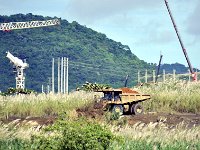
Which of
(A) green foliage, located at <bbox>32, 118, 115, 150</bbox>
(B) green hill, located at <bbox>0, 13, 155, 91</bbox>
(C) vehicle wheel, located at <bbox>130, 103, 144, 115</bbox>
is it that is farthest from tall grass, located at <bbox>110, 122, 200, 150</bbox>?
(B) green hill, located at <bbox>0, 13, 155, 91</bbox>

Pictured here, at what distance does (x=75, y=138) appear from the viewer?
36.7 feet

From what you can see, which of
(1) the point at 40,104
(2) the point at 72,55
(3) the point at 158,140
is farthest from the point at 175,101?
(2) the point at 72,55

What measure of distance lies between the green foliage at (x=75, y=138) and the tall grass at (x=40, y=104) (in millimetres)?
13033

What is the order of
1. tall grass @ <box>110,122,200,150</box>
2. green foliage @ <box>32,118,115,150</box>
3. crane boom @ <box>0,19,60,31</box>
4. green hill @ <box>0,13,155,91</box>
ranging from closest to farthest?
green foliage @ <box>32,118,115,150</box>, tall grass @ <box>110,122,200,150</box>, green hill @ <box>0,13,155,91</box>, crane boom @ <box>0,19,60,31</box>

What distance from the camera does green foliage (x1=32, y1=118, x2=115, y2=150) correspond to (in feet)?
36.7

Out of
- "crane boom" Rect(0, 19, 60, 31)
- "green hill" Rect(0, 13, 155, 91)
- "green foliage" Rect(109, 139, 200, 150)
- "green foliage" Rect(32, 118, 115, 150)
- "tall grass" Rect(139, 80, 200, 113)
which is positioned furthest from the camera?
"crane boom" Rect(0, 19, 60, 31)

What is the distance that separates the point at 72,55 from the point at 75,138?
80864mm

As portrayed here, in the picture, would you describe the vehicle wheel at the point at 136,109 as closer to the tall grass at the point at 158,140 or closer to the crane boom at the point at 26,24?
the tall grass at the point at 158,140

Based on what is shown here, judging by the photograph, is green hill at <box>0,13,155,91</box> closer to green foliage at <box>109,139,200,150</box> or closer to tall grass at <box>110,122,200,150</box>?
tall grass at <box>110,122,200,150</box>

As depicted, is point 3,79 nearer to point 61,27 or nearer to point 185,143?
point 61,27

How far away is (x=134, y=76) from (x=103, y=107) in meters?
56.6

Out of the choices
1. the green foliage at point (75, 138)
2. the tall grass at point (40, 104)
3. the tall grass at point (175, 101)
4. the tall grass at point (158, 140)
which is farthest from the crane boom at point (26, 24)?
the green foliage at point (75, 138)

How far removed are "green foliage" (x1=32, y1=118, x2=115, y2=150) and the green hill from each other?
63737mm

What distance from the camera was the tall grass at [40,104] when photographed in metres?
25.4
